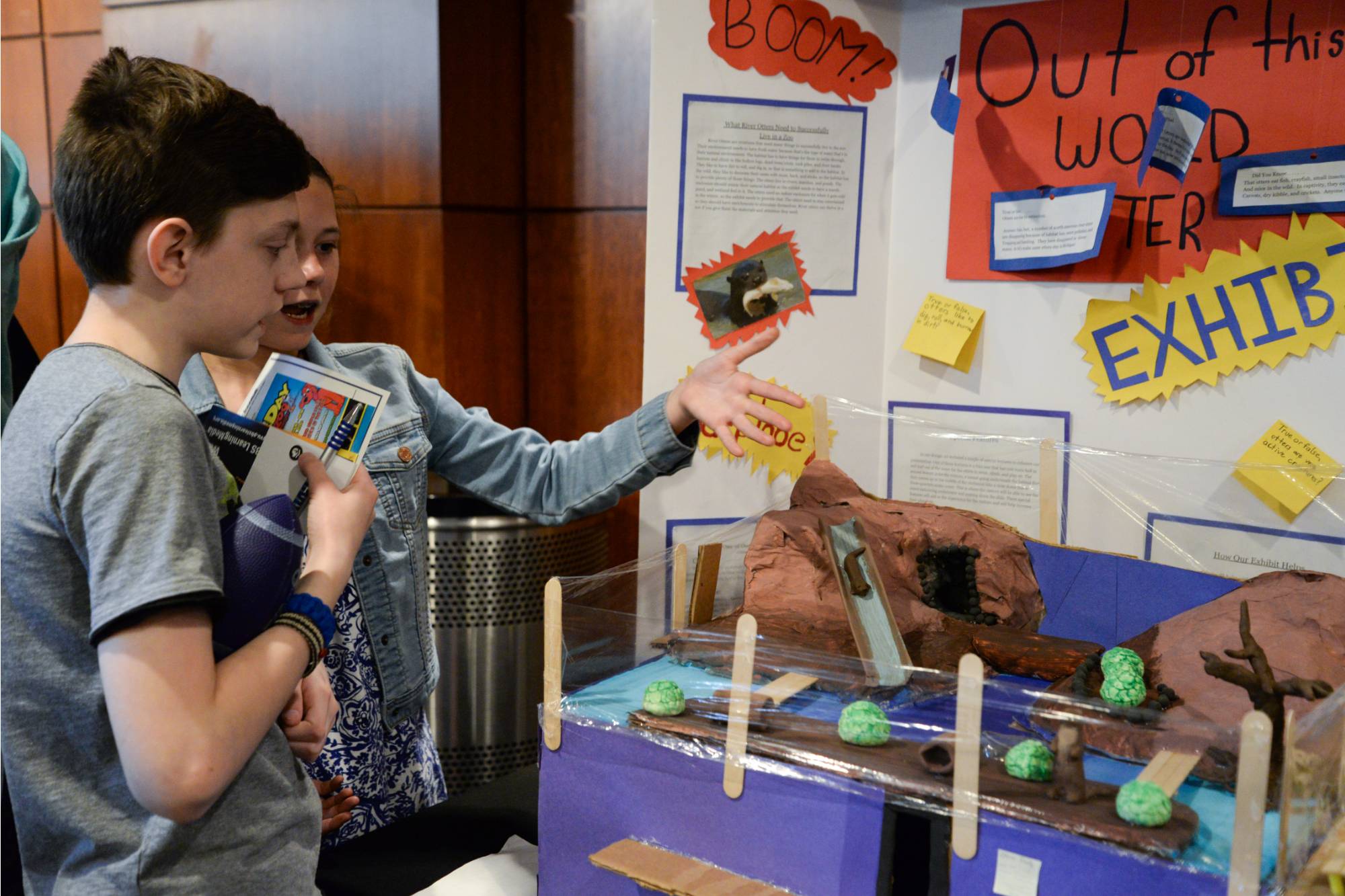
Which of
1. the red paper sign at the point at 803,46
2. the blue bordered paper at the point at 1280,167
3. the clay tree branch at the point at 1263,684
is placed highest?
the red paper sign at the point at 803,46

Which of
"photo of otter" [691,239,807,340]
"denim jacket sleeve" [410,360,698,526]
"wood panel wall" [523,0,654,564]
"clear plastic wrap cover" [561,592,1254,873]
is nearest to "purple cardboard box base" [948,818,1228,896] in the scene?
"clear plastic wrap cover" [561,592,1254,873]

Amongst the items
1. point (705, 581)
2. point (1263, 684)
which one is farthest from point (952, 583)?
point (1263, 684)

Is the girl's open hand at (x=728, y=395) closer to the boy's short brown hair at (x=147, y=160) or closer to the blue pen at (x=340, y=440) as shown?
the blue pen at (x=340, y=440)

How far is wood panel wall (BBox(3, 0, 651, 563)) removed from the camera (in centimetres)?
255

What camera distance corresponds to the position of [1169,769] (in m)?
1.01

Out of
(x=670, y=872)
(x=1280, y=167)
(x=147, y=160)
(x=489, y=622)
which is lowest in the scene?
(x=489, y=622)

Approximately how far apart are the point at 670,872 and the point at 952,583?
0.69 meters

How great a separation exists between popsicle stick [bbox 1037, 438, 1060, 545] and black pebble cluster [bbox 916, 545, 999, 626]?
19cm

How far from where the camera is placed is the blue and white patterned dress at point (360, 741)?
154 cm

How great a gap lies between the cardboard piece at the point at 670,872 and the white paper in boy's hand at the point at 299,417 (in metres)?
0.49

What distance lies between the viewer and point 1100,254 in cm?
201

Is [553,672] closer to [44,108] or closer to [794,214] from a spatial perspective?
[794,214]

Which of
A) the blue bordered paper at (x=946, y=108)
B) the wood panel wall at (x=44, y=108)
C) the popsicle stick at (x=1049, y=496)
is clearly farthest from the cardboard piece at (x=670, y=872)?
the wood panel wall at (x=44, y=108)

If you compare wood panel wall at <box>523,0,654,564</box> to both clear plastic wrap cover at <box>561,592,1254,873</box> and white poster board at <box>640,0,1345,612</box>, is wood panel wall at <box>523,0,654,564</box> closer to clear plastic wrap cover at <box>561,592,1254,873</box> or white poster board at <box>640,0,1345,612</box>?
white poster board at <box>640,0,1345,612</box>
